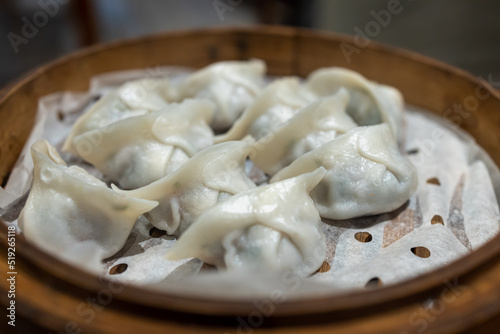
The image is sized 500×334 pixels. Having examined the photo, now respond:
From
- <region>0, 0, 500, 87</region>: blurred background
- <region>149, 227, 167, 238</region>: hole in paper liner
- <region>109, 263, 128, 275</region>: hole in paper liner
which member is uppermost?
<region>109, 263, 128, 275</region>: hole in paper liner

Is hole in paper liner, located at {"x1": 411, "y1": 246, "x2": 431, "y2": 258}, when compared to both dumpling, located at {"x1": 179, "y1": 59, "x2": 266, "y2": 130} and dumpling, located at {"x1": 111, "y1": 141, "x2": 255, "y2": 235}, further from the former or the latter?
dumpling, located at {"x1": 179, "y1": 59, "x2": 266, "y2": 130}

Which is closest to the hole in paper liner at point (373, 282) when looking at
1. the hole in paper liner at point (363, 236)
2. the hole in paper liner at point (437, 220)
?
the hole in paper liner at point (363, 236)

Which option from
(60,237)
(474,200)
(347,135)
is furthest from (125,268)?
(474,200)

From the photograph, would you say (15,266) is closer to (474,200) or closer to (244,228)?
(244,228)

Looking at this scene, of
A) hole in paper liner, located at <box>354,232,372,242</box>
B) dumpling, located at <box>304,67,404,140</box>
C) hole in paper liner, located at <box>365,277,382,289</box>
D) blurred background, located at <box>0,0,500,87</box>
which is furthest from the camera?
blurred background, located at <box>0,0,500,87</box>

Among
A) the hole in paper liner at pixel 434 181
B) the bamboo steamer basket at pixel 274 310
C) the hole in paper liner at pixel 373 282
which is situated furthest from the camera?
the hole in paper liner at pixel 434 181

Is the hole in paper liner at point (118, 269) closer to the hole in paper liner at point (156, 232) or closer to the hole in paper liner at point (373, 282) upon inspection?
the hole in paper liner at point (156, 232)

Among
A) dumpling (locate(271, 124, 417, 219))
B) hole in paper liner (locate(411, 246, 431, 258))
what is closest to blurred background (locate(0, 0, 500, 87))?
dumpling (locate(271, 124, 417, 219))

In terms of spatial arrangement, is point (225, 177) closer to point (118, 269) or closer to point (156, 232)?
point (156, 232)
